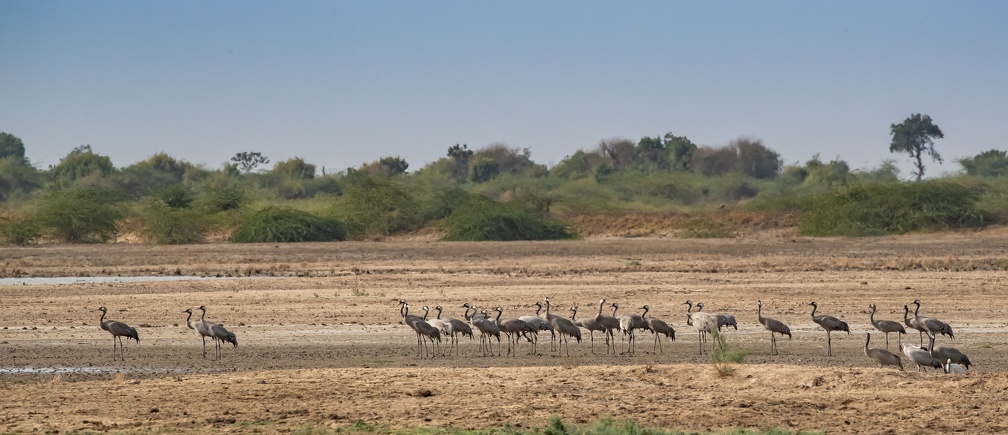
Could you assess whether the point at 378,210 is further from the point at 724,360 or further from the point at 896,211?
the point at 724,360

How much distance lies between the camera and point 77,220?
160 feet

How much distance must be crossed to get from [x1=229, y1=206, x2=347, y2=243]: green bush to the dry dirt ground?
8104mm

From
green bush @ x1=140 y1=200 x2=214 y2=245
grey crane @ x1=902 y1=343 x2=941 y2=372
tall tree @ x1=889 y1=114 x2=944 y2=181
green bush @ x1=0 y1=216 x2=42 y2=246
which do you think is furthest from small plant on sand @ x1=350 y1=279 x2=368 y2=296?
tall tree @ x1=889 y1=114 x2=944 y2=181

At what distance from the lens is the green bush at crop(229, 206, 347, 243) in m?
48.1

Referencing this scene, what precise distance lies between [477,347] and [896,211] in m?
33.2

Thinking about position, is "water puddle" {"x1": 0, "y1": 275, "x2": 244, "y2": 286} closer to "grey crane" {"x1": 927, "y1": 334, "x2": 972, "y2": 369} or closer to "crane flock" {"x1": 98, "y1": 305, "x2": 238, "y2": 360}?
"crane flock" {"x1": 98, "y1": 305, "x2": 238, "y2": 360}

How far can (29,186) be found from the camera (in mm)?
92562

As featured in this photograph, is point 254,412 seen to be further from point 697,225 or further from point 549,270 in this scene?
point 697,225

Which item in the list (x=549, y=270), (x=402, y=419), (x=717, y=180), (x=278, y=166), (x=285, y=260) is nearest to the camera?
(x=402, y=419)

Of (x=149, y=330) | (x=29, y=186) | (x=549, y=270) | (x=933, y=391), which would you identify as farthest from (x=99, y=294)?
(x=29, y=186)

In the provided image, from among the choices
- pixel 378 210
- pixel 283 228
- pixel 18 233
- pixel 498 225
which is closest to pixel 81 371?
pixel 283 228

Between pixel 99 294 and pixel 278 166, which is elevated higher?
pixel 278 166

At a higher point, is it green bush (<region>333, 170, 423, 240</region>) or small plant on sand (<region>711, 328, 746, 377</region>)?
green bush (<region>333, 170, 423, 240</region>)

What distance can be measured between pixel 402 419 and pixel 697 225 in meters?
41.6
